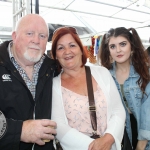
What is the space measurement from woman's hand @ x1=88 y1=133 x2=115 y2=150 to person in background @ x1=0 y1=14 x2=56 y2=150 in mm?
361

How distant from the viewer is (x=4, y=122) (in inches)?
41.0

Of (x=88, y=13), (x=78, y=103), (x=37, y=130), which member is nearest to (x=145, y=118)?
(x=78, y=103)

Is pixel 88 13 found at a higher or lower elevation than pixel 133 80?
higher

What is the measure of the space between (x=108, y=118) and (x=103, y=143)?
0.72ft

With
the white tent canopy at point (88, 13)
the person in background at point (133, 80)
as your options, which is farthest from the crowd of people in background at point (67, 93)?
the white tent canopy at point (88, 13)

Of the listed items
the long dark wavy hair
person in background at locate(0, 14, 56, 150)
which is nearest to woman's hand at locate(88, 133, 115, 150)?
person in background at locate(0, 14, 56, 150)

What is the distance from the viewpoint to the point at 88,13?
5.68 meters

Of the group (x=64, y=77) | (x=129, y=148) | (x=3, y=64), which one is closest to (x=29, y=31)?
(x=3, y=64)

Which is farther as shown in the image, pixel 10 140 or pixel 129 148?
pixel 129 148

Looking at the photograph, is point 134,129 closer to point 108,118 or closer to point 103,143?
point 108,118

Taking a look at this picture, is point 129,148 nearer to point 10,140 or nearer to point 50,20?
point 10,140

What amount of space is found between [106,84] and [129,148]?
0.59m

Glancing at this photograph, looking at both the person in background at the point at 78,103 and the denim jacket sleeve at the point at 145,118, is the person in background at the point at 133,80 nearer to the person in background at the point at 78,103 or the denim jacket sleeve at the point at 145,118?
the denim jacket sleeve at the point at 145,118

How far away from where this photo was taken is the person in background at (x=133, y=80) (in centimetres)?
170
